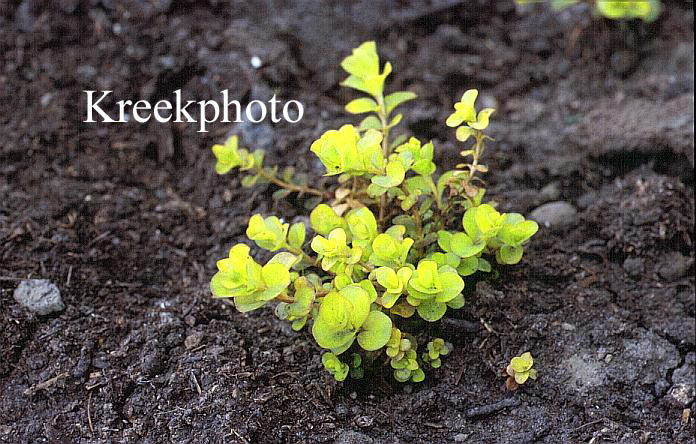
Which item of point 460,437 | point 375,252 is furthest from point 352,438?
point 375,252

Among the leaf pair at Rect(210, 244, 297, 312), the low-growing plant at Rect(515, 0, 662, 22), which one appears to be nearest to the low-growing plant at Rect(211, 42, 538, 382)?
the leaf pair at Rect(210, 244, 297, 312)

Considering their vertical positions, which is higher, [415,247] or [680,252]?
[415,247]

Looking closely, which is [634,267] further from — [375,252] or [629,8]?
[629,8]

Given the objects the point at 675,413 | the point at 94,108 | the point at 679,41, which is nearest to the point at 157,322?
the point at 94,108

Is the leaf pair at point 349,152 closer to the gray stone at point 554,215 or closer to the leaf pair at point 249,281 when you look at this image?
the leaf pair at point 249,281

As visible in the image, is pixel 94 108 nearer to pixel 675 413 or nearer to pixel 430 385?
pixel 430 385

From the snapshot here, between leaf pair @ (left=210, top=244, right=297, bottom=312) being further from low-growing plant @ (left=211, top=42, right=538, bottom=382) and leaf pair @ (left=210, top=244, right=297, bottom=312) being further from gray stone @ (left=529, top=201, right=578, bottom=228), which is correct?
gray stone @ (left=529, top=201, right=578, bottom=228)
